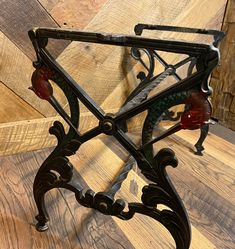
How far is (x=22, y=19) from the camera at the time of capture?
104 centimetres

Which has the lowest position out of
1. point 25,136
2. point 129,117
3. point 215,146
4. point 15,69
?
point 215,146

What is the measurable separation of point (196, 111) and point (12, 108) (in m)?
0.84

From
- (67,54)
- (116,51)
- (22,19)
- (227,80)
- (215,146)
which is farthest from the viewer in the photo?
(227,80)

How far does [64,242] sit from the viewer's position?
786 millimetres

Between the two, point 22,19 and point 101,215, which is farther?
point 22,19

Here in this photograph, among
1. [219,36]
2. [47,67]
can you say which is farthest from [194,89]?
[219,36]

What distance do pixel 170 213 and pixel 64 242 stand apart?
343 millimetres

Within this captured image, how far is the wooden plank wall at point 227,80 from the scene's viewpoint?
1.56 metres

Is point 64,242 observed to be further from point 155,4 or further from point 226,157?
point 155,4

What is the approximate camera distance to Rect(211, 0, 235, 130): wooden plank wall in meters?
1.56

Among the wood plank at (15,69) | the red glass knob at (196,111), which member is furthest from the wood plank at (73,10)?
the red glass knob at (196,111)

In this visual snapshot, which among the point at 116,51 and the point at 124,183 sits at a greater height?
the point at 116,51

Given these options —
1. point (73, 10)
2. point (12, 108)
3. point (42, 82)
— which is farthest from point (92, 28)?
point (42, 82)

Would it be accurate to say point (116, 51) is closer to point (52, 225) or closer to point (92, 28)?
point (92, 28)
